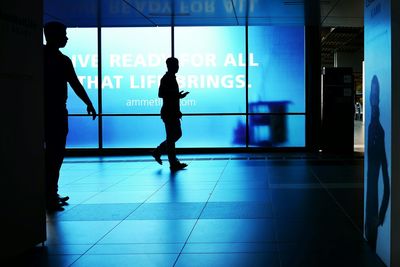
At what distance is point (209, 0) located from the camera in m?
9.58

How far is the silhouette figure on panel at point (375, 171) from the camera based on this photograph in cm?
332

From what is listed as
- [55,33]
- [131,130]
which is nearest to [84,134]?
[131,130]

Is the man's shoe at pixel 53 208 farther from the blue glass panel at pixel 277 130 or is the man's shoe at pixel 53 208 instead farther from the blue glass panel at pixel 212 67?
the blue glass panel at pixel 277 130

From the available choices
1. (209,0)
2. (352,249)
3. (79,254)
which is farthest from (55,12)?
(352,249)


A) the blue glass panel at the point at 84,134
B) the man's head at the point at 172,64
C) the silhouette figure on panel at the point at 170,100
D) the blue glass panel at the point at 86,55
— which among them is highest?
the blue glass panel at the point at 86,55

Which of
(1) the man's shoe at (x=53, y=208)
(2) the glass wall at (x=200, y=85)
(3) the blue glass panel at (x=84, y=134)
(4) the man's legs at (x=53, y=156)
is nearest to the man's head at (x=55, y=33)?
(4) the man's legs at (x=53, y=156)

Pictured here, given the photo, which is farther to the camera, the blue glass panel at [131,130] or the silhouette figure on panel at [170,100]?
the blue glass panel at [131,130]

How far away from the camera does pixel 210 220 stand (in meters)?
4.76

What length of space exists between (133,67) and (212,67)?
1.89m

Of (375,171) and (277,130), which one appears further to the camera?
(277,130)

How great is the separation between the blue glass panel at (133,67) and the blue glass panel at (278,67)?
2.13 m

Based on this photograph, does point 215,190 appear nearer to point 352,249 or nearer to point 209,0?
point 352,249

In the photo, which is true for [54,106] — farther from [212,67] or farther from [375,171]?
[212,67]

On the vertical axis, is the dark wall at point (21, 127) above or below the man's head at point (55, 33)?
below
